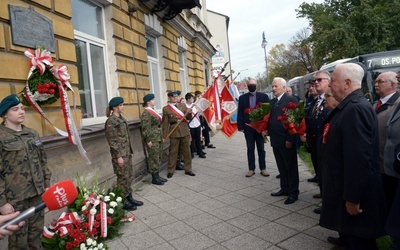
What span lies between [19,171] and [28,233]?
27.5 inches

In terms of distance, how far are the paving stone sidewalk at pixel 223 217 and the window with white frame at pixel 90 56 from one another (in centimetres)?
196

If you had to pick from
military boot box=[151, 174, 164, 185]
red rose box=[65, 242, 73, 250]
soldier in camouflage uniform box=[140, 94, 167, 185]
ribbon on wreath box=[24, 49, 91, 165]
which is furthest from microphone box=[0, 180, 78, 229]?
military boot box=[151, 174, 164, 185]

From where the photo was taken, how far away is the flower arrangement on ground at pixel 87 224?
3.62 metres

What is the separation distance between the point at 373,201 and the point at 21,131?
338 cm

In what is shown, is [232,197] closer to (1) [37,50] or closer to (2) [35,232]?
(2) [35,232]

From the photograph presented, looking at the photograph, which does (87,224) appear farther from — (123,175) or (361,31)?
(361,31)

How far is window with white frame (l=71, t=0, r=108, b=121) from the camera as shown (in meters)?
6.08

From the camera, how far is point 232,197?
17.6ft

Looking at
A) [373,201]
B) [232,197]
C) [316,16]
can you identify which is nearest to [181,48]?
[232,197]

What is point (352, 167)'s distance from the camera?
8.10ft

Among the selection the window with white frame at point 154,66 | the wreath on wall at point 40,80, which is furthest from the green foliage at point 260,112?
the window with white frame at point 154,66

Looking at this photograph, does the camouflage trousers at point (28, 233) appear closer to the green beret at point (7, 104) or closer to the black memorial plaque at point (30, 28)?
the green beret at point (7, 104)

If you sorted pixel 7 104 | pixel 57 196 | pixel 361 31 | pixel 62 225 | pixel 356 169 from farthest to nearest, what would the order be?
1. pixel 361 31
2. pixel 62 225
3. pixel 7 104
4. pixel 356 169
5. pixel 57 196

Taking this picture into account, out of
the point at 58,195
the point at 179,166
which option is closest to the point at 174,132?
the point at 179,166
